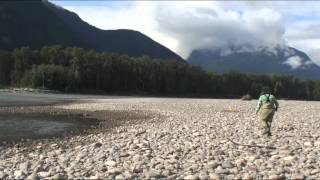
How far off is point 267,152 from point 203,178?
5.30 m

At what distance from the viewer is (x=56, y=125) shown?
4059 centimetres

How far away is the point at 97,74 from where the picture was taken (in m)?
156

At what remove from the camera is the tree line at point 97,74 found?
148 m

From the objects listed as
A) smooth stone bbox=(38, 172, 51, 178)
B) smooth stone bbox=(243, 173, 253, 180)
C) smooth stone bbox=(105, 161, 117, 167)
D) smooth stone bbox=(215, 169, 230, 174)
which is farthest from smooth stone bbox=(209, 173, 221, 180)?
smooth stone bbox=(38, 172, 51, 178)

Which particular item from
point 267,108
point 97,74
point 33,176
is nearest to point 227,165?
point 33,176

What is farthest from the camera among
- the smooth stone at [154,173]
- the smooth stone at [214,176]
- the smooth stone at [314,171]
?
the smooth stone at [314,171]

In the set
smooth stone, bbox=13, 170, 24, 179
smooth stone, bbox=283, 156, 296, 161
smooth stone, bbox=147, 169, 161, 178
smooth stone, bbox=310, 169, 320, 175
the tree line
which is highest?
the tree line

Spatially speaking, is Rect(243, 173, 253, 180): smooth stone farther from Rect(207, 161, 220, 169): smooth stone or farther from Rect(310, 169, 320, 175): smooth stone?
Rect(310, 169, 320, 175): smooth stone

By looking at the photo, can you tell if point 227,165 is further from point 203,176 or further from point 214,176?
point 203,176

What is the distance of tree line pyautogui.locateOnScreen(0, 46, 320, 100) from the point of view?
148 meters

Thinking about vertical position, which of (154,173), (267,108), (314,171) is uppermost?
(267,108)

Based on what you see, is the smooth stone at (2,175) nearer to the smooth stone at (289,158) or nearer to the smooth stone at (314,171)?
the smooth stone at (289,158)

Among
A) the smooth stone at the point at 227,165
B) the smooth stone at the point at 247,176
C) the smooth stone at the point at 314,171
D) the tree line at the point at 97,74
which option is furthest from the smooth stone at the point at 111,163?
the tree line at the point at 97,74

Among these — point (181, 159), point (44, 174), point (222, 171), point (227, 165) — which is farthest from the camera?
point (181, 159)
